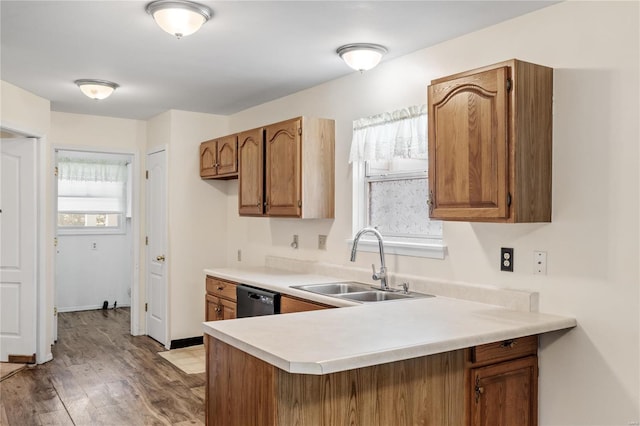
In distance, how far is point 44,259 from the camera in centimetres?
470

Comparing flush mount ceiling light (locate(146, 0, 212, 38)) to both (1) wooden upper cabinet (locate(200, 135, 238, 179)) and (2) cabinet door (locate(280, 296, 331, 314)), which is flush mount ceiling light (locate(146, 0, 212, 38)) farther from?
(1) wooden upper cabinet (locate(200, 135, 238, 179))

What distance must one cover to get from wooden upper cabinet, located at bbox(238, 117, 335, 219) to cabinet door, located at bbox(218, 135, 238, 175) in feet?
1.52

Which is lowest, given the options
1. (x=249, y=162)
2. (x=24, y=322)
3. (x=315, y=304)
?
(x=24, y=322)

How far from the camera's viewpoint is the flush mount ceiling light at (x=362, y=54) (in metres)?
3.16

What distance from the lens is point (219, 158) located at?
496 cm

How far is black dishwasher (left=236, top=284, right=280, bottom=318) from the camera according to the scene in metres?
3.46

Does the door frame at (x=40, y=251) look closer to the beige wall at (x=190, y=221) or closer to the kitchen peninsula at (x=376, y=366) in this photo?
the beige wall at (x=190, y=221)

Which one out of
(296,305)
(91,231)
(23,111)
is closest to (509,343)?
(296,305)

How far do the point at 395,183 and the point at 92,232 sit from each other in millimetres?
Answer: 5199

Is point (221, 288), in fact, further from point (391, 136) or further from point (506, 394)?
point (506, 394)

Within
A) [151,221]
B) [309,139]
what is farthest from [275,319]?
[151,221]

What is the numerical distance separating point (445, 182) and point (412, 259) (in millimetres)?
777

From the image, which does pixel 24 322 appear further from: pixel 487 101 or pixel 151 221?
pixel 487 101

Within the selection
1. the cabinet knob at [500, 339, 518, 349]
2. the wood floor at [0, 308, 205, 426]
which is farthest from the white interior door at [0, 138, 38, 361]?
the cabinet knob at [500, 339, 518, 349]
